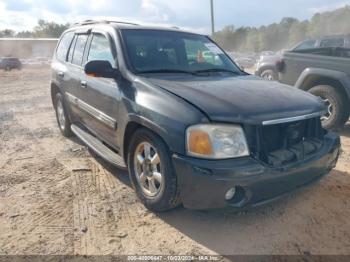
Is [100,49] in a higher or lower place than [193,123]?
higher

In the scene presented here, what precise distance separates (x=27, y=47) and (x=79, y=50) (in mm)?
57162

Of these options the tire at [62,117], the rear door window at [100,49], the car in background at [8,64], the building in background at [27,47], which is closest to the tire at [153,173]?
the rear door window at [100,49]

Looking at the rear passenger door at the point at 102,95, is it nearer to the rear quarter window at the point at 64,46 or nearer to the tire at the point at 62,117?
the rear quarter window at the point at 64,46

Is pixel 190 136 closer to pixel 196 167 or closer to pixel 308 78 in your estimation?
pixel 196 167

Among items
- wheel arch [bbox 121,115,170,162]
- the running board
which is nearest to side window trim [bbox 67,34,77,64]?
the running board

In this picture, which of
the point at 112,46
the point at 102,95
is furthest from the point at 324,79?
the point at 102,95

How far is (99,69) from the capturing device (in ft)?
11.1

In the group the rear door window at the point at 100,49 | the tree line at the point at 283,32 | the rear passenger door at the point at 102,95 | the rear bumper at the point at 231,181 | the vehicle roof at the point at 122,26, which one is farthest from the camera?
the tree line at the point at 283,32

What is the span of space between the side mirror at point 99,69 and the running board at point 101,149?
0.93 metres

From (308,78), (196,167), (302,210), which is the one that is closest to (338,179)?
(302,210)

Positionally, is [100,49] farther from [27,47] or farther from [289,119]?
[27,47]

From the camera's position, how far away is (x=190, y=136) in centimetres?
266

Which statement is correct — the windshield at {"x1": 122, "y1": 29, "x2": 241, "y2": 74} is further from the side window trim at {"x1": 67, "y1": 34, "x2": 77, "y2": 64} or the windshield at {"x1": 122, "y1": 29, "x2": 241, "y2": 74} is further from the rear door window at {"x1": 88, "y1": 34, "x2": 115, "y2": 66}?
the side window trim at {"x1": 67, "y1": 34, "x2": 77, "y2": 64}

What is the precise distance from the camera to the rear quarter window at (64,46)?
536 cm
